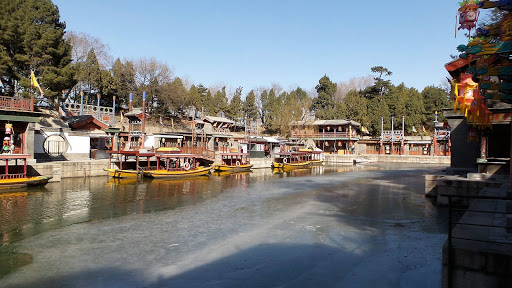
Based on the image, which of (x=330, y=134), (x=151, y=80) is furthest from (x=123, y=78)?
(x=330, y=134)

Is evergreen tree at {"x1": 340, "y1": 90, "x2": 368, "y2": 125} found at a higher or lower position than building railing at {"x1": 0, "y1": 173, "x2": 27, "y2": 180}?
higher

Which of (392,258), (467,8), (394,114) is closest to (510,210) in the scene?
(392,258)

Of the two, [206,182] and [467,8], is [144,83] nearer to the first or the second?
[206,182]

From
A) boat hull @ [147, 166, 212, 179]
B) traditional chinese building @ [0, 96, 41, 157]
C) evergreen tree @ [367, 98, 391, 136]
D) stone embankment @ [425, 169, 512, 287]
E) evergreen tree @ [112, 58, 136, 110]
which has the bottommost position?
boat hull @ [147, 166, 212, 179]

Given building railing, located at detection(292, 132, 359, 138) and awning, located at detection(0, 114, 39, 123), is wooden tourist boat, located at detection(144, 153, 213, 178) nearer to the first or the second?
awning, located at detection(0, 114, 39, 123)

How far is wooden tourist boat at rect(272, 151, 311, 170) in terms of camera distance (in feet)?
147

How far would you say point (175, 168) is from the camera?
33969mm

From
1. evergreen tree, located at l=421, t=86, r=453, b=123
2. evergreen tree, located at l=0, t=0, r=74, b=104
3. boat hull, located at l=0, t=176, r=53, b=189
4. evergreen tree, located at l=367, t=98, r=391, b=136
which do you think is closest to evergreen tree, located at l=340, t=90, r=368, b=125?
evergreen tree, located at l=367, t=98, r=391, b=136

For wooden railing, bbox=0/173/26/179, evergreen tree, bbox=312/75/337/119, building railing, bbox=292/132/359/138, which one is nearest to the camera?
wooden railing, bbox=0/173/26/179

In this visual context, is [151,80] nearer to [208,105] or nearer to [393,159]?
[208,105]

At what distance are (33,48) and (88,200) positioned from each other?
24.1 metres

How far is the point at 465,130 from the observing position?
21656 mm

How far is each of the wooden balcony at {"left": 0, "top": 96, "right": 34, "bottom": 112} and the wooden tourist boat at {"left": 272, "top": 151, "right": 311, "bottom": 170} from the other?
27951 millimetres

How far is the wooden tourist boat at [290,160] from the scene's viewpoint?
4484 centimetres
